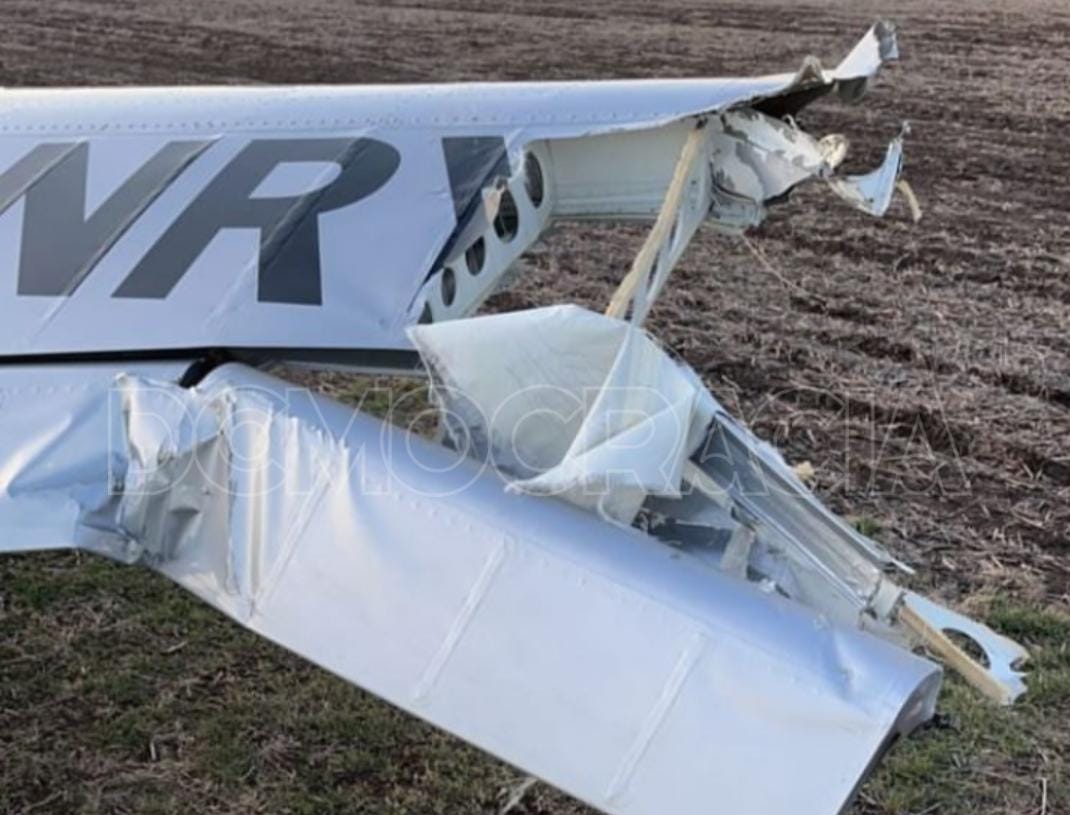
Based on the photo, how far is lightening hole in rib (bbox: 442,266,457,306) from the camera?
3171mm

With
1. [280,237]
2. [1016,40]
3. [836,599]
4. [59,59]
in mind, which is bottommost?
[59,59]

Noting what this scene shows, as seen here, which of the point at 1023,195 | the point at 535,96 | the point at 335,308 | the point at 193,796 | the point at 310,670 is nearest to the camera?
the point at 335,308

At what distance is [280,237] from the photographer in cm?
306

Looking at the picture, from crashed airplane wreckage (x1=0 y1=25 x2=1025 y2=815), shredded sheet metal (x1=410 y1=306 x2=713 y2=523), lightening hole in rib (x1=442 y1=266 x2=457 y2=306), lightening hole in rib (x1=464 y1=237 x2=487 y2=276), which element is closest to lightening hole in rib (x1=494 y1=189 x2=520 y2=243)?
crashed airplane wreckage (x1=0 y1=25 x2=1025 y2=815)

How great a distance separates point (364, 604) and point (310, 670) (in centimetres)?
239

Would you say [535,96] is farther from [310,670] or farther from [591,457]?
[310,670]

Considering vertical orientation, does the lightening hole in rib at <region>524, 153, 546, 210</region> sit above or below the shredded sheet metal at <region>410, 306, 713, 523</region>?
below

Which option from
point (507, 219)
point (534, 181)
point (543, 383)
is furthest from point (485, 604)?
point (534, 181)

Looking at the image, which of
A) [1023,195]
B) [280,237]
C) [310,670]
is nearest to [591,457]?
[280,237]

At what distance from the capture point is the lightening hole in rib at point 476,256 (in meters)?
3.34

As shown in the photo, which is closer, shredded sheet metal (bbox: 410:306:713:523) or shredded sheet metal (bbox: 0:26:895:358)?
shredded sheet metal (bbox: 410:306:713:523)

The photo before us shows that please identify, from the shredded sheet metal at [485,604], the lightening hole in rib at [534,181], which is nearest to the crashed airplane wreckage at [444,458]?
the shredded sheet metal at [485,604]

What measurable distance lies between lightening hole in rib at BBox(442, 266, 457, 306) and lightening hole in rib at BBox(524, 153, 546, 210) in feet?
1.87

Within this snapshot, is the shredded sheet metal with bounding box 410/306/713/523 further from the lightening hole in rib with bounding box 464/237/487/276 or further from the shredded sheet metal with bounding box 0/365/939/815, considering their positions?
the lightening hole in rib with bounding box 464/237/487/276
